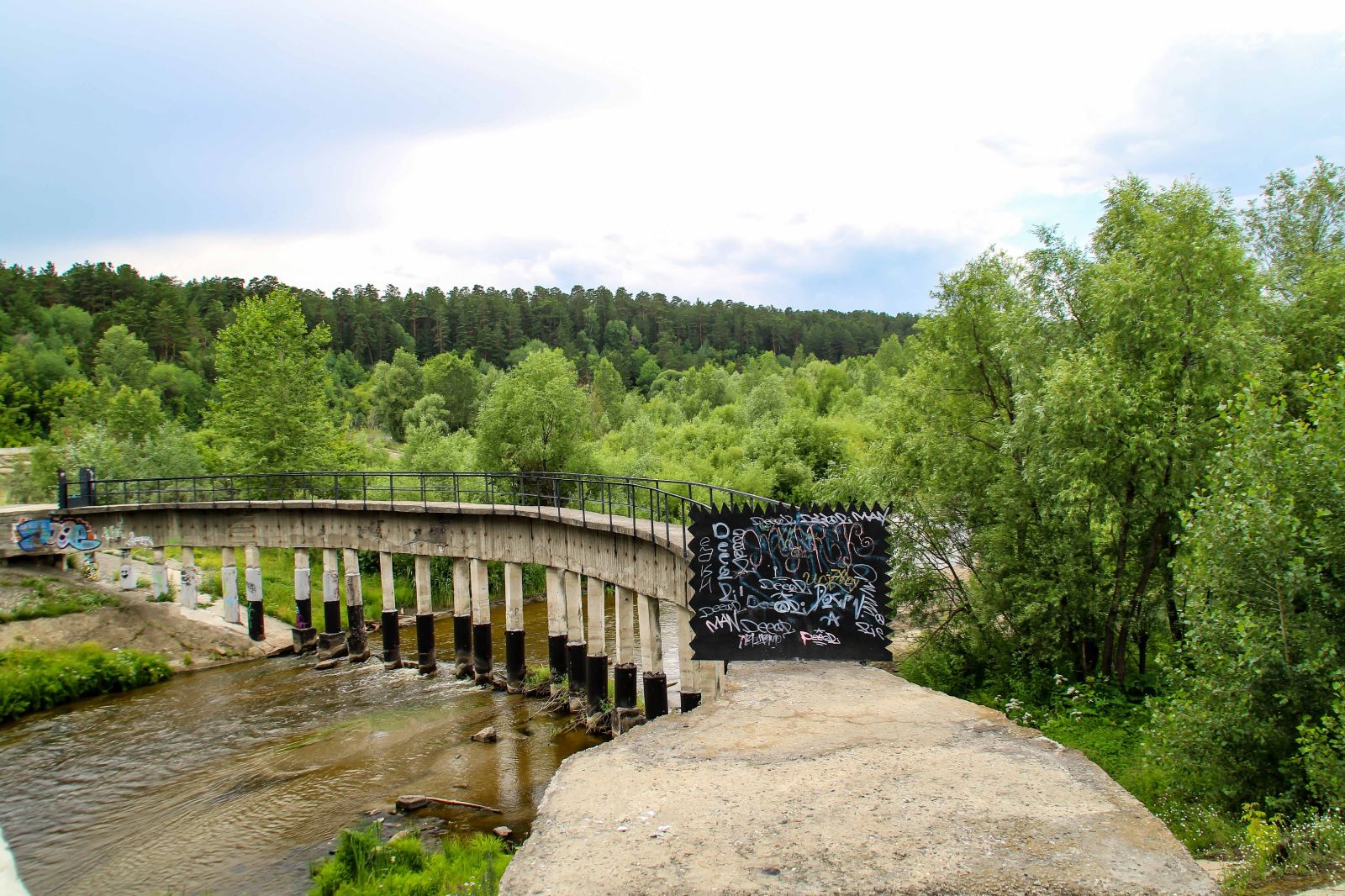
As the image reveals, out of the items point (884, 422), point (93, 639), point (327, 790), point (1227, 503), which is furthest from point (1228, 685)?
point (93, 639)

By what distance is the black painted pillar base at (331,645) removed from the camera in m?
28.0

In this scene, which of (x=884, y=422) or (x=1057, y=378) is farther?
(x=884, y=422)

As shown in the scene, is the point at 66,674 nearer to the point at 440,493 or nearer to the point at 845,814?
the point at 440,493

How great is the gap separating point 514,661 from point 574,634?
7.66 feet

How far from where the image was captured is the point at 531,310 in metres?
148

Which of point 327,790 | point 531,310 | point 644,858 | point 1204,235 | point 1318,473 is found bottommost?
point 327,790

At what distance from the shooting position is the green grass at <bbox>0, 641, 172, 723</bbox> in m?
22.6

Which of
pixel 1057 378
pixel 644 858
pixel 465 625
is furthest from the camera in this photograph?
pixel 465 625

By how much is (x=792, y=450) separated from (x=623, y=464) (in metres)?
9.15

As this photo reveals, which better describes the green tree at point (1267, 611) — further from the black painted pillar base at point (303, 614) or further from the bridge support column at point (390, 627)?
the black painted pillar base at point (303, 614)

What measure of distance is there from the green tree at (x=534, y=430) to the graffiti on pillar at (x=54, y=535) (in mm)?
17185

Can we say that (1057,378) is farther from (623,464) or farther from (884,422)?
(623,464)

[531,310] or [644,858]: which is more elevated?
[531,310]

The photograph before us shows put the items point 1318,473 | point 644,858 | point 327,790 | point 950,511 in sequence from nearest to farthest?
1. point 644,858
2. point 1318,473
3. point 327,790
4. point 950,511
